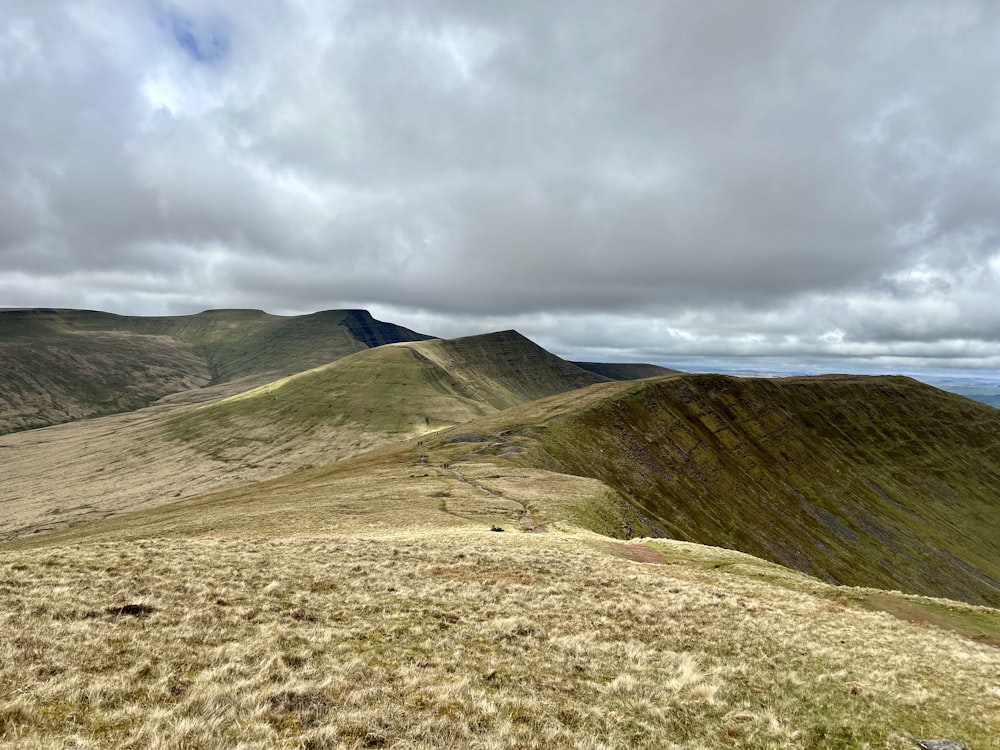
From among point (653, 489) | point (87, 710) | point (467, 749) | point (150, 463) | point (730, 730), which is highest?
point (87, 710)

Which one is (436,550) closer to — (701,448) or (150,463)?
(701,448)

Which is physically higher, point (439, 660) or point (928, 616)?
point (439, 660)

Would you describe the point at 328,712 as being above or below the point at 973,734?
above

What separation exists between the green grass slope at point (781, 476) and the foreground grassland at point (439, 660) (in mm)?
46990

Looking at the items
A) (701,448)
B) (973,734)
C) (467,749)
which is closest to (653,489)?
(701,448)

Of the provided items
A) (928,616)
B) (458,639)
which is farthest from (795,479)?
(458,639)

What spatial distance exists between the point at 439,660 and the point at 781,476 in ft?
462

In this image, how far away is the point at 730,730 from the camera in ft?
42.2

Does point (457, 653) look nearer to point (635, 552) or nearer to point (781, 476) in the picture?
point (635, 552)

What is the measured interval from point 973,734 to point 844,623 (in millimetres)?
10420

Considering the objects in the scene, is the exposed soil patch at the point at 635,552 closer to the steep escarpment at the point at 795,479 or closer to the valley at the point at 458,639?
the valley at the point at 458,639

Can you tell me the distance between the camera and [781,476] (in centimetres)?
13075

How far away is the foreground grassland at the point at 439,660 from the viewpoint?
1086cm

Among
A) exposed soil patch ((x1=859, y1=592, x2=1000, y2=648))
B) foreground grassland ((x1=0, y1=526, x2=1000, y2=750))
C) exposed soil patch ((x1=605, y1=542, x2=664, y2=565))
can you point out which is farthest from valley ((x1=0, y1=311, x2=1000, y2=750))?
exposed soil patch ((x1=605, y1=542, x2=664, y2=565))
